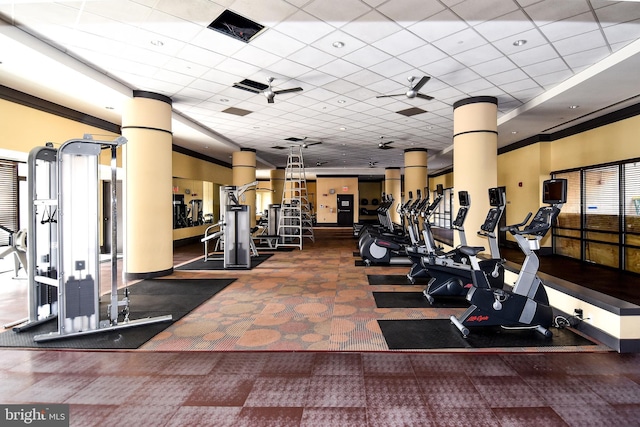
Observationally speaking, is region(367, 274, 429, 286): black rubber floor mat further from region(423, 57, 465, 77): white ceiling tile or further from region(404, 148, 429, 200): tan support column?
region(404, 148, 429, 200): tan support column

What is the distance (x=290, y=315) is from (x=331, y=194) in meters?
17.8

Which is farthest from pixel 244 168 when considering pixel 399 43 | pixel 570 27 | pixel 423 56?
pixel 570 27

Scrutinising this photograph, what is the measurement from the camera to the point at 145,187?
6.11 metres

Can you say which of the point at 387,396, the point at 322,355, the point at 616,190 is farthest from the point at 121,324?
the point at 616,190

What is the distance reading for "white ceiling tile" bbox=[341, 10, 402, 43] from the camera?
385 cm

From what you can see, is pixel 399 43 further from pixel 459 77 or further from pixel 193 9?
pixel 193 9

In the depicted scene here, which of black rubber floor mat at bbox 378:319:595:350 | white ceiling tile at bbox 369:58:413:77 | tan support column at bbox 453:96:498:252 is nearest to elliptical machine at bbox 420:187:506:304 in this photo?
black rubber floor mat at bbox 378:319:595:350

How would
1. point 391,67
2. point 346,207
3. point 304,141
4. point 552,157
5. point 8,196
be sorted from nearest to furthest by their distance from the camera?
point 391,67
point 8,196
point 552,157
point 304,141
point 346,207

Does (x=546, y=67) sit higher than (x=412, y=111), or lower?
lower

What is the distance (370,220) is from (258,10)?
22156 mm

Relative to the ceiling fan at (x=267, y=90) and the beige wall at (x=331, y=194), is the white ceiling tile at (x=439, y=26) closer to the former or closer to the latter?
Result: the ceiling fan at (x=267, y=90)

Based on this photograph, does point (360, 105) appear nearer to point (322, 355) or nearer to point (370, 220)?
point (322, 355)

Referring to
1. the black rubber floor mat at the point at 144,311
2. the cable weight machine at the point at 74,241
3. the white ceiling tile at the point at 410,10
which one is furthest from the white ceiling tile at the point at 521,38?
the black rubber floor mat at the point at 144,311

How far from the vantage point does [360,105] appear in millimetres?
7246
